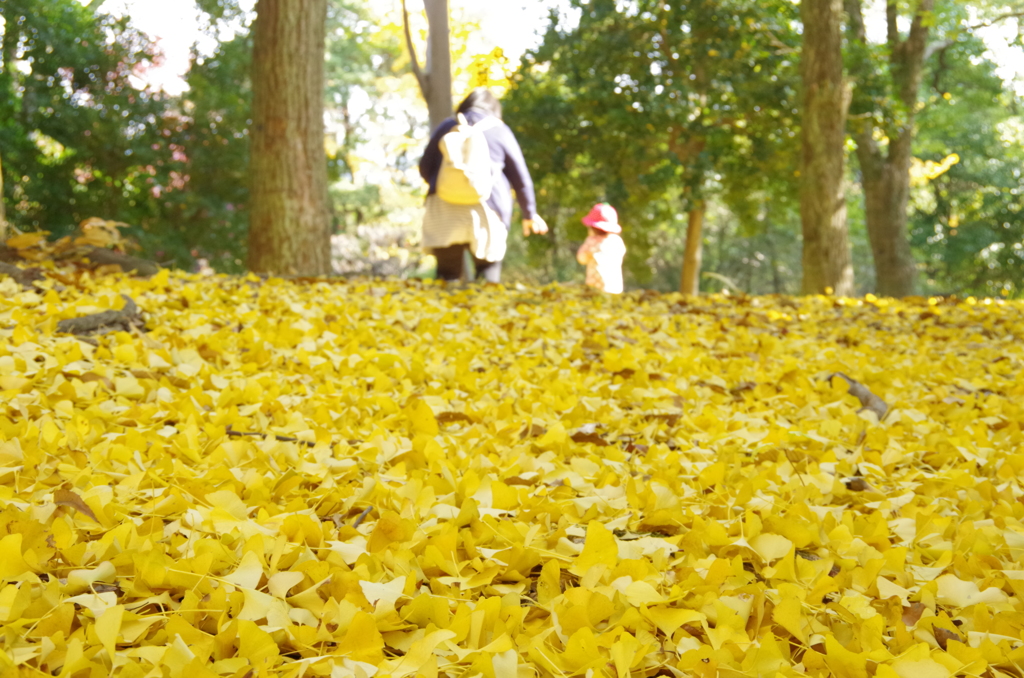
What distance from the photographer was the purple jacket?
5.36 meters

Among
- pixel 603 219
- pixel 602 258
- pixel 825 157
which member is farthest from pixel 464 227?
pixel 825 157

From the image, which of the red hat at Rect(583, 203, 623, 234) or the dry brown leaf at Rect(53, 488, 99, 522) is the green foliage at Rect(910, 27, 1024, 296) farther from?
the dry brown leaf at Rect(53, 488, 99, 522)

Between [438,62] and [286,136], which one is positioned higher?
[438,62]

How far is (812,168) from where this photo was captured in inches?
271

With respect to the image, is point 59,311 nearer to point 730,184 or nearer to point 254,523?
point 254,523

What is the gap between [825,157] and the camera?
6.85 metres

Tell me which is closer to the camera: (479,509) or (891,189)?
(479,509)

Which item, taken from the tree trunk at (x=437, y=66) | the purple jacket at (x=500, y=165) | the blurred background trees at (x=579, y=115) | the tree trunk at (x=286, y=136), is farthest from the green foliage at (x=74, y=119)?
the purple jacket at (x=500, y=165)

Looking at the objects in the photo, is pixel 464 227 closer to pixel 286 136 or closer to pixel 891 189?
pixel 286 136

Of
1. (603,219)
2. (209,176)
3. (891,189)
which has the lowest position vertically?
(603,219)

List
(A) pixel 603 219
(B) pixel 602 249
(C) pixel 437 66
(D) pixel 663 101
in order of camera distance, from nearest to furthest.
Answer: (A) pixel 603 219
(B) pixel 602 249
(C) pixel 437 66
(D) pixel 663 101

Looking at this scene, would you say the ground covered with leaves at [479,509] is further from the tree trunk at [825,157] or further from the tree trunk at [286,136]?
the tree trunk at [825,157]

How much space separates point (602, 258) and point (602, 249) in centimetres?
8

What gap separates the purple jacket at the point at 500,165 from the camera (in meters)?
5.36
